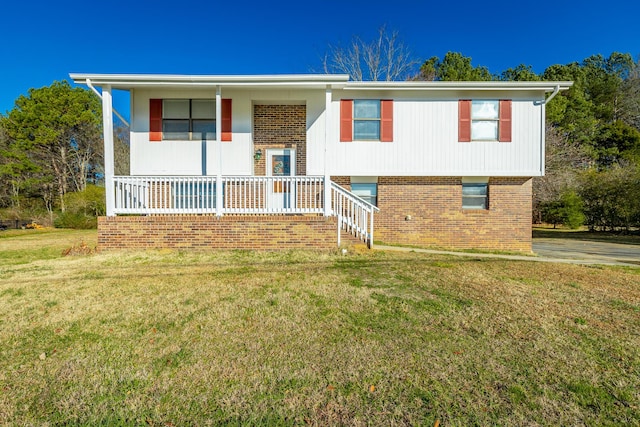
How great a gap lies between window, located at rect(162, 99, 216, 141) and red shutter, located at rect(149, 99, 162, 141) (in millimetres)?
105

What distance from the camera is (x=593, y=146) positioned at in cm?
2620

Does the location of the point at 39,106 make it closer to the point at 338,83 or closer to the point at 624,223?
the point at 338,83

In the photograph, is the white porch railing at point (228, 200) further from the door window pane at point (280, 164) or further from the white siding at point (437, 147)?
the white siding at point (437, 147)

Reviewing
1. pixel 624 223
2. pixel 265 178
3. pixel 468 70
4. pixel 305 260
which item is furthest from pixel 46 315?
pixel 468 70

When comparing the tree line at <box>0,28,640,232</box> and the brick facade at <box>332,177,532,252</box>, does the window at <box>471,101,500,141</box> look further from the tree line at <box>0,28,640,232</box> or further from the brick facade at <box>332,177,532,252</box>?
the tree line at <box>0,28,640,232</box>

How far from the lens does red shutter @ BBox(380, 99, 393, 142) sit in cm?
968

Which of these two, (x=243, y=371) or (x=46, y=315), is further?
(x=46, y=315)

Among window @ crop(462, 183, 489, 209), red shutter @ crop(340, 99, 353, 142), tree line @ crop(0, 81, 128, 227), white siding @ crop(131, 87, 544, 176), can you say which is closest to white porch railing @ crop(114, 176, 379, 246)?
white siding @ crop(131, 87, 544, 176)

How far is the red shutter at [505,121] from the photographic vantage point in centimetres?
964

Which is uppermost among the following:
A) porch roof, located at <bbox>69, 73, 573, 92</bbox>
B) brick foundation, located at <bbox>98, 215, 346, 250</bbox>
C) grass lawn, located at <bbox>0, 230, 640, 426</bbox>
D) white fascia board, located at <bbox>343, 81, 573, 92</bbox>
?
white fascia board, located at <bbox>343, 81, 573, 92</bbox>

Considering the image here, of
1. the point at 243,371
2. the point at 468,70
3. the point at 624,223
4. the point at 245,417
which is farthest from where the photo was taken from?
the point at 468,70

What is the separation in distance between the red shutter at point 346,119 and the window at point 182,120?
3748mm

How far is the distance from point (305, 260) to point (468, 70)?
23454 mm

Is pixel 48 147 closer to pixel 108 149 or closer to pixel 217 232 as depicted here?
pixel 108 149
